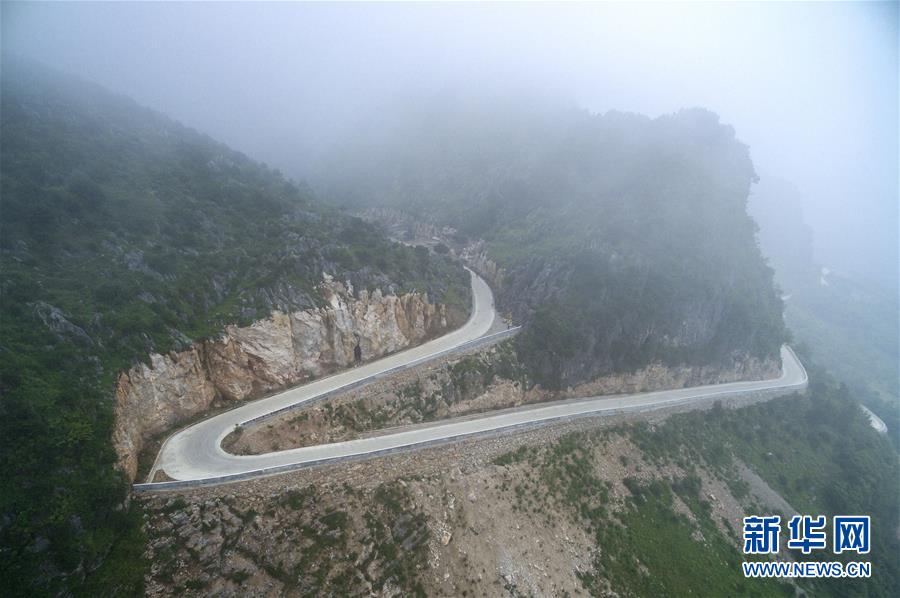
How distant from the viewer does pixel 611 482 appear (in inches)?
1556

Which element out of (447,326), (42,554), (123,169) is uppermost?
(123,169)

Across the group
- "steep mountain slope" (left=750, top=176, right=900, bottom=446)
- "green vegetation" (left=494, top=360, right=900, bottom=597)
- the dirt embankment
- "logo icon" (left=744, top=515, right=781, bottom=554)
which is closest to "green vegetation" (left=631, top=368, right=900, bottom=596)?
"green vegetation" (left=494, top=360, right=900, bottom=597)

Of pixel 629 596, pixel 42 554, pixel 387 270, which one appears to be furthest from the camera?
pixel 387 270

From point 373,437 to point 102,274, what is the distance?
26.2m

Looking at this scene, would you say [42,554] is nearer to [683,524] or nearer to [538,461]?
[538,461]

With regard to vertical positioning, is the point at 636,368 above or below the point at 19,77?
below

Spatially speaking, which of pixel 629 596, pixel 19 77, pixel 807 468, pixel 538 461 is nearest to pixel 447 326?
pixel 538 461

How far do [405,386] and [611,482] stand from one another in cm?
2187

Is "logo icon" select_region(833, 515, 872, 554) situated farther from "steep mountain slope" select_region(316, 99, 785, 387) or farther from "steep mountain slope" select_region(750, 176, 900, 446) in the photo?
"steep mountain slope" select_region(750, 176, 900, 446)

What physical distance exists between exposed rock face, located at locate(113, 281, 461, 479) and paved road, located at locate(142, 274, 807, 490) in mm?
1512

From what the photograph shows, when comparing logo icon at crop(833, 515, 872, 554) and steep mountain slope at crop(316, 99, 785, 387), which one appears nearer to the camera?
logo icon at crop(833, 515, 872, 554)

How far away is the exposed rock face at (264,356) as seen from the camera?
2855cm

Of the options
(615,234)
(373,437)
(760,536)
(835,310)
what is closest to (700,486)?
(760,536)

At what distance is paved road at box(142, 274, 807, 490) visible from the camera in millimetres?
28125
